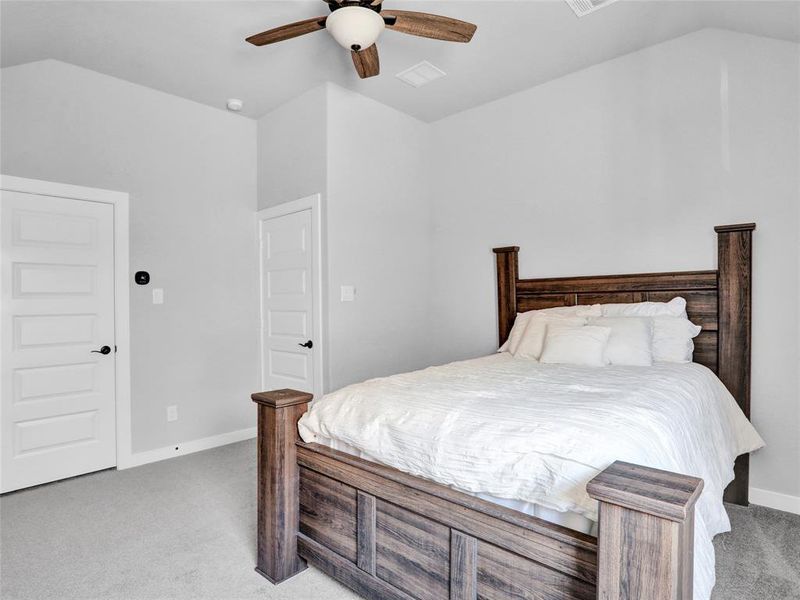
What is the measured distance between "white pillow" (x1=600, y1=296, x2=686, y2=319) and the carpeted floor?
117 cm

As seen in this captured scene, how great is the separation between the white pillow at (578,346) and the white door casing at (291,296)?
5.67ft

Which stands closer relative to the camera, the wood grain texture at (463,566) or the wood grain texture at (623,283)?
the wood grain texture at (463,566)

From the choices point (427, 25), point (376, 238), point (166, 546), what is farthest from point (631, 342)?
point (166, 546)

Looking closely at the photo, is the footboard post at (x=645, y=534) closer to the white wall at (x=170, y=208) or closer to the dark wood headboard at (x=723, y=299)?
the dark wood headboard at (x=723, y=299)

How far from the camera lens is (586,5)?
8.63 feet

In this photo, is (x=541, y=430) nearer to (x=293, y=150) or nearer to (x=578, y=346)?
(x=578, y=346)

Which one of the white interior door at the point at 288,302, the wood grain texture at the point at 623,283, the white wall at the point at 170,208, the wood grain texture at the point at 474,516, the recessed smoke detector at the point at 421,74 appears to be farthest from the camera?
the white interior door at the point at 288,302

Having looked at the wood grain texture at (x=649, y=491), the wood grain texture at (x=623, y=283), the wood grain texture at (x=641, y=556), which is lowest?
the wood grain texture at (x=641, y=556)

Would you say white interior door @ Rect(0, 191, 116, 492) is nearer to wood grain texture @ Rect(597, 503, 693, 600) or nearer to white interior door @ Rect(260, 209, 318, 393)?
white interior door @ Rect(260, 209, 318, 393)

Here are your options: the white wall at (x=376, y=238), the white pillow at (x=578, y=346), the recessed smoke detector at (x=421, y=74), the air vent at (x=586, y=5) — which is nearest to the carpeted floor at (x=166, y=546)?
the white pillow at (x=578, y=346)

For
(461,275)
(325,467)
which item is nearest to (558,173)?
(461,275)

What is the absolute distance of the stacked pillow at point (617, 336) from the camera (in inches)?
105

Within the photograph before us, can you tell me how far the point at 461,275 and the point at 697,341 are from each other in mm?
1920

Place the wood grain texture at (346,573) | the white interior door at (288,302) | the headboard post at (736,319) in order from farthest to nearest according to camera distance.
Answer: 1. the white interior door at (288,302)
2. the headboard post at (736,319)
3. the wood grain texture at (346,573)
